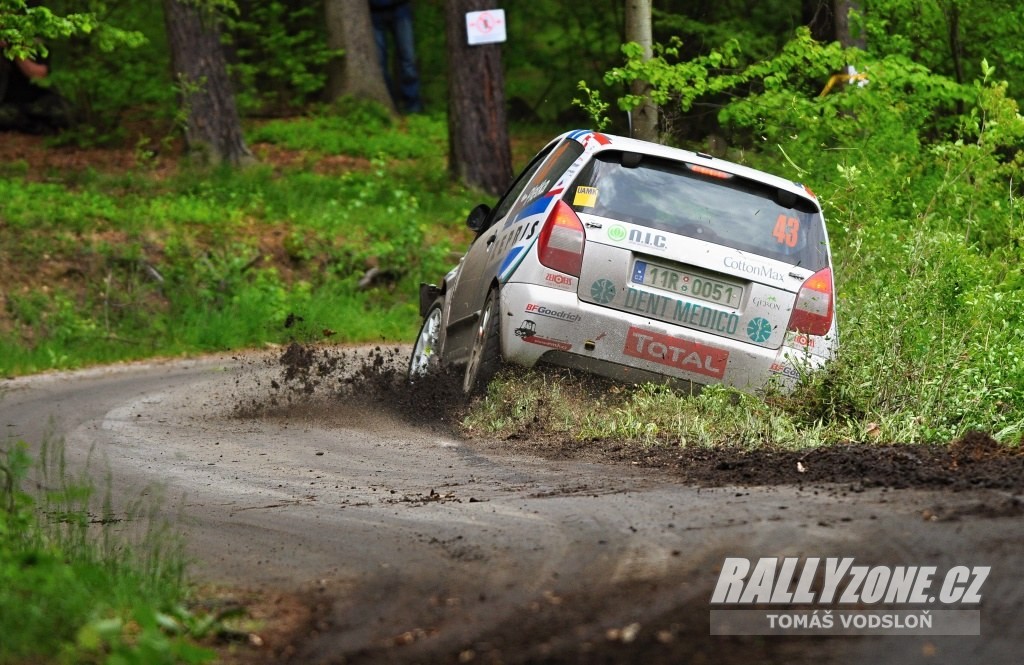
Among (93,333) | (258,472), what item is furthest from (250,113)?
(258,472)

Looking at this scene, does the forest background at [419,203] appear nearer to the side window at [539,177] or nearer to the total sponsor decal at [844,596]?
the side window at [539,177]

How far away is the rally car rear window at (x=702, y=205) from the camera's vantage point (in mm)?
8539

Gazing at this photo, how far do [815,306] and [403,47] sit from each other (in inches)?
853

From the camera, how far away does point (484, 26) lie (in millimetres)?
20734

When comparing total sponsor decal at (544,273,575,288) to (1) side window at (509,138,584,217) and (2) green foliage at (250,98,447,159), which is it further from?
(2) green foliage at (250,98,447,159)

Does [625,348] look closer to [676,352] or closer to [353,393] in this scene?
[676,352]

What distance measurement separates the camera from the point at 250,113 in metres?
27.6

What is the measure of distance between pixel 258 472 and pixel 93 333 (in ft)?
27.3

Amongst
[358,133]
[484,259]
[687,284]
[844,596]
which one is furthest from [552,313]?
[358,133]

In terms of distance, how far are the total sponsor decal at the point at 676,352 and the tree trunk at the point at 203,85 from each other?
44.4 feet

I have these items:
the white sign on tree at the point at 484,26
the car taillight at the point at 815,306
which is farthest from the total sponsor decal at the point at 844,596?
the white sign on tree at the point at 484,26

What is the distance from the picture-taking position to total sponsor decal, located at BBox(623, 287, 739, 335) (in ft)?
27.5

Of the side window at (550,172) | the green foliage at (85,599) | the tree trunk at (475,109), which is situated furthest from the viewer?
the tree trunk at (475,109)

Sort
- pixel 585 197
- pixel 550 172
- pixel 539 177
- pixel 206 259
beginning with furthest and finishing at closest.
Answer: pixel 206 259
pixel 539 177
pixel 550 172
pixel 585 197
